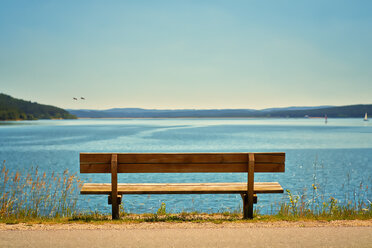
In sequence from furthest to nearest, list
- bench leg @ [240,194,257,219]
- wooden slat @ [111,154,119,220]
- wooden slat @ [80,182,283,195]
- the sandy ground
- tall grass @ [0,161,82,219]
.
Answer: tall grass @ [0,161,82,219] → bench leg @ [240,194,257,219] → wooden slat @ [80,182,283,195] → wooden slat @ [111,154,119,220] → the sandy ground

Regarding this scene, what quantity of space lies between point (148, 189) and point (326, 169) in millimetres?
22602

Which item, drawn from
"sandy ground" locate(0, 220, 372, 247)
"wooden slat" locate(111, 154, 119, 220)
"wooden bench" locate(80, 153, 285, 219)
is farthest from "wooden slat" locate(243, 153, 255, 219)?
"wooden slat" locate(111, 154, 119, 220)

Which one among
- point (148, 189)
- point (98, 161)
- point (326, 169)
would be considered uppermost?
point (98, 161)

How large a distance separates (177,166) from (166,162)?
19 centimetres

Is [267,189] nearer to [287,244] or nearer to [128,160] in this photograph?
[287,244]

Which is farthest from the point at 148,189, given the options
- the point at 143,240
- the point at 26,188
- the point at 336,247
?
the point at 26,188

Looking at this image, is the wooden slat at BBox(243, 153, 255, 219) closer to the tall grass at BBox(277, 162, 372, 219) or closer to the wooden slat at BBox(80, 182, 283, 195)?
the wooden slat at BBox(80, 182, 283, 195)

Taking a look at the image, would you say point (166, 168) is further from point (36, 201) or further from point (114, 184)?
point (36, 201)

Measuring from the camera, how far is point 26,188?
16344 mm

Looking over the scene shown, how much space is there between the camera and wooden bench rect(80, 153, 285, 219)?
5953 mm

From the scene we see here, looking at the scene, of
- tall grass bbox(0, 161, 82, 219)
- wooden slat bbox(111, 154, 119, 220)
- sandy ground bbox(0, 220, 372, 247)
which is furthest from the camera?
tall grass bbox(0, 161, 82, 219)

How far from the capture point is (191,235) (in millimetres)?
5039

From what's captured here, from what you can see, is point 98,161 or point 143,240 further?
point 98,161

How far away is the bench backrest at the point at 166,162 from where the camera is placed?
19.5ft
